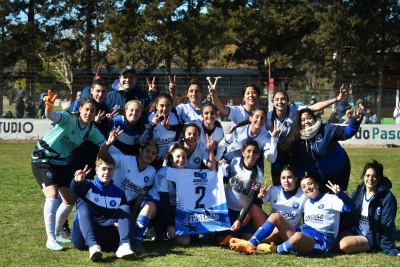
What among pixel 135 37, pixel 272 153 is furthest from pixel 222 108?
pixel 135 37

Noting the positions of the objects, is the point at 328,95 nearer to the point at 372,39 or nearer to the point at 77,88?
the point at 372,39

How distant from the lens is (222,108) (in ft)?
23.6

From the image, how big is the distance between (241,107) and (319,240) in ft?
6.45

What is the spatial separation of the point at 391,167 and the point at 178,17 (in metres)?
19.2

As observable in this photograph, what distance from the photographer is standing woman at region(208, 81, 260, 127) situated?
719 cm

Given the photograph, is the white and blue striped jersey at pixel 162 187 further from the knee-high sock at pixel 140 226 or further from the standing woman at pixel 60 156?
the standing woman at pixel 60 156

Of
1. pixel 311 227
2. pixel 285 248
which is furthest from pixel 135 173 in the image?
pixel 311 227

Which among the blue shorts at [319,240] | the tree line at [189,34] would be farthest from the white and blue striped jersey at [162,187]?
the tree line at [189,34]

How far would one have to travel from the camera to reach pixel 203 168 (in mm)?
7016

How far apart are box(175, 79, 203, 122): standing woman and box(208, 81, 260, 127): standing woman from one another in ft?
0.51

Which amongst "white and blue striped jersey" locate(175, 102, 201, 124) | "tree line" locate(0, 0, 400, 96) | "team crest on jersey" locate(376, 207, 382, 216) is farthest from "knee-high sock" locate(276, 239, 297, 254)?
"tree line" locate(0, 0, 400, 96)

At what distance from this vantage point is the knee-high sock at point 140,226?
20.7 feet

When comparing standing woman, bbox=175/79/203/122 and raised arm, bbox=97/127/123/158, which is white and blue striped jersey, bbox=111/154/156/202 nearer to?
raised arm, bbox=97/127/123/158

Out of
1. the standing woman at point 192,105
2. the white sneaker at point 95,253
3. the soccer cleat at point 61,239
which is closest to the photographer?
the white sneaker at point 95,253
